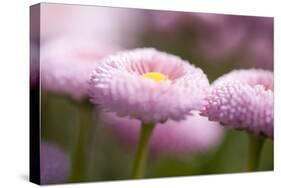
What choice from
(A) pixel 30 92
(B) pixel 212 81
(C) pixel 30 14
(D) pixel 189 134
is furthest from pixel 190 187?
(C) pixel 30 14

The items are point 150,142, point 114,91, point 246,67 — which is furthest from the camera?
point 246,67

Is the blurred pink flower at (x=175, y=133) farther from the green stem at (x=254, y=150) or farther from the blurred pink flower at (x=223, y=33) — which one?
the blurred pink flower at (x=223, y=33)

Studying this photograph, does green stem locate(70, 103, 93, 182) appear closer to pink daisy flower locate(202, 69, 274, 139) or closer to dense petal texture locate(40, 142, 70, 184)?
dense petal texture locate(40, 142, 70, 184)

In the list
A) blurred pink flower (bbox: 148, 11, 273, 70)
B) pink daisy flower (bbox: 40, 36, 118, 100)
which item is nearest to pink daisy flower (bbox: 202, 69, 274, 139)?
blurred pink flower (bbox: 148, 11, 273, 70)

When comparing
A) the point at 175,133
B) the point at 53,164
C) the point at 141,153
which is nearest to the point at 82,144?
the point at 53,164

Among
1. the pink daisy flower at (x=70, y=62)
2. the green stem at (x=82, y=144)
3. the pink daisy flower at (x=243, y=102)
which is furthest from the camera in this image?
the pink daisy flower at (x=243, y=102)

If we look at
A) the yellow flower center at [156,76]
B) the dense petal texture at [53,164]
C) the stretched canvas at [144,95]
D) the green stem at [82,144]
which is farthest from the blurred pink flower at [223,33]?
the dense petal texture at [53,164]

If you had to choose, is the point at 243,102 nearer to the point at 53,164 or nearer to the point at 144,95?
the point at 144,95

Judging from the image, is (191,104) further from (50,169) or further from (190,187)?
(50,169)
